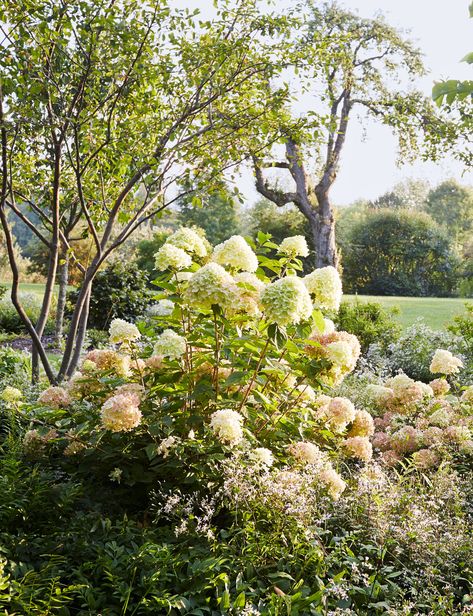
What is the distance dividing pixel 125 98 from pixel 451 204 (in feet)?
122

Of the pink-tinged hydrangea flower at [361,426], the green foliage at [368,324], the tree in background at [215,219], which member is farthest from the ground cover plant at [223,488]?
the tree in background at [215,219]

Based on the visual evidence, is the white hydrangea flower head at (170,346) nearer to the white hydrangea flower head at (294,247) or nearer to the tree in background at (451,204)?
the white hydrangea flower head at (294,247)

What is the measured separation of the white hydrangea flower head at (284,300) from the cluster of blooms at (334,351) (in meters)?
Result: 0.43

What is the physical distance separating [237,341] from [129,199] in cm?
321

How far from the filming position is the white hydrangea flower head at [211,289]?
2.40m

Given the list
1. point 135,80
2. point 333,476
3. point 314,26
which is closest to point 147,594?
point 333,476

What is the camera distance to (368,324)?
9344 millimetres

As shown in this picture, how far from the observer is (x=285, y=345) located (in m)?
2.64

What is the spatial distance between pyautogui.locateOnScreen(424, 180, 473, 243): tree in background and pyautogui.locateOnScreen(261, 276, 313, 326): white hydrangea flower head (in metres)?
35.7

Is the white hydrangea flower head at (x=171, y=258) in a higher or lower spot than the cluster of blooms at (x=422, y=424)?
higher

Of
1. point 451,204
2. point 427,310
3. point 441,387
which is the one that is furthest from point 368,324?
point 451,204

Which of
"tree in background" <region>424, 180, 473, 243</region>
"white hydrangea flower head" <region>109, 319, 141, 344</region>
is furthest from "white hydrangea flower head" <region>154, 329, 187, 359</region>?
"tree in background" <region>424, 180, 473, 243</region>

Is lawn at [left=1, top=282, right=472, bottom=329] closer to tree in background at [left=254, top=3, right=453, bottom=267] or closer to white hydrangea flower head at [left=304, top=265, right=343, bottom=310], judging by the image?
tree in background at [left=254, top=3, right=453, bottom=267]

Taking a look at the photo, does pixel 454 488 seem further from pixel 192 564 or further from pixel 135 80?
pixel 135 80
